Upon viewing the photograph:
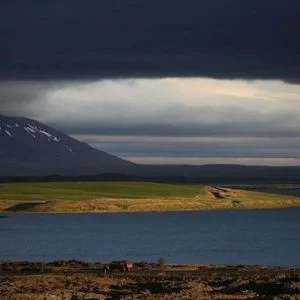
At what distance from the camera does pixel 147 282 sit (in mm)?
65750

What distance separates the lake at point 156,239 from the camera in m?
106

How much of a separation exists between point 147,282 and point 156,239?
71191mm

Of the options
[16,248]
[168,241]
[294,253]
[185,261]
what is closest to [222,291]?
[185,261]

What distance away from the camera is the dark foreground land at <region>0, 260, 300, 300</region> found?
5738 centimetres

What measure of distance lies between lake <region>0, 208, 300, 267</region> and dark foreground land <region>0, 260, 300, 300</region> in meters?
21.0

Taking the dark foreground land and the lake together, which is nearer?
the dark foreground land

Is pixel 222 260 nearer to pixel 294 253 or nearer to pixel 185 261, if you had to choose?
pixel 185 261

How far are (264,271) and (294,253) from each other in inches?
1391

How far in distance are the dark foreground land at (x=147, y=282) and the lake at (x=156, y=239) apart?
21.0 m

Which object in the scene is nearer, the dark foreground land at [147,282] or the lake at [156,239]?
the dark foreground land at [147,282]

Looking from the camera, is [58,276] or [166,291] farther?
[58,276]

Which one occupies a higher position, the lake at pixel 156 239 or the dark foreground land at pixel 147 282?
the lake at pixel 156 239

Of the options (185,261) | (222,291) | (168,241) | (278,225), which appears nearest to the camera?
(222,291)

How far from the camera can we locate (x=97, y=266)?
80562mm
